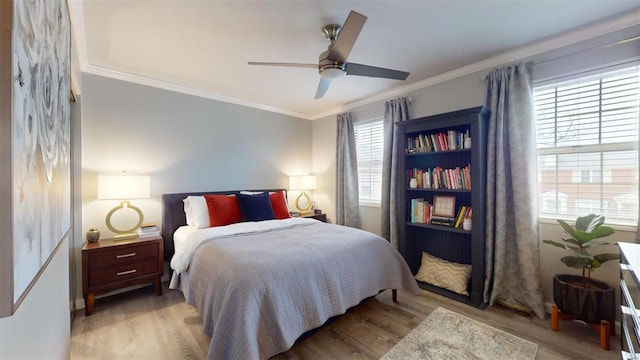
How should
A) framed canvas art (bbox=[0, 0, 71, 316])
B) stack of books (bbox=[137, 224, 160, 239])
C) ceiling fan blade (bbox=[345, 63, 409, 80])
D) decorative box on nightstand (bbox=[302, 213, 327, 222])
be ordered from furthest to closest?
decorative box on nightstand (bbox=[302, 213, 327, 222]), stack of books (bbox=[137, 224, 160, 239]), ceiling fan blade (bbox=[345, 63, 409, 80]), framed canvas art (bbox=[0, 0, 71, 316])

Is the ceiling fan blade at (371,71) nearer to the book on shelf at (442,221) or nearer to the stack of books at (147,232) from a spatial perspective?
the book on shelf at (442,221)

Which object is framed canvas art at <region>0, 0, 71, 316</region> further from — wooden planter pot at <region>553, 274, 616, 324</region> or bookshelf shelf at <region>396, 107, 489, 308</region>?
wooden planter pot at <region>553, 274, 616, 324</region>

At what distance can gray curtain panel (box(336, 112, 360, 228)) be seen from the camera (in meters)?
4.11

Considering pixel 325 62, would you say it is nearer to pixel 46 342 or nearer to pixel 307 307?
pixel 307 307

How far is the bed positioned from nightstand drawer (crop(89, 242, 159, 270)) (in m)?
0.27

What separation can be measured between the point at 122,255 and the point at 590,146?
14.6 ft

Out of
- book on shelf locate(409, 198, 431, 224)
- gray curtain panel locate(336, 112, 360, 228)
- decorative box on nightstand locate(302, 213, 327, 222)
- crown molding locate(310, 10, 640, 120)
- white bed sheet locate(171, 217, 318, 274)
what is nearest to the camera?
crown molding locate(310, 10, 640, 120)

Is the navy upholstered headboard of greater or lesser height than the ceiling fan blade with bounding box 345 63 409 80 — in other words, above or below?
below

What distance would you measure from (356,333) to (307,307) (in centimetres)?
65

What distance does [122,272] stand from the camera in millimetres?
2598

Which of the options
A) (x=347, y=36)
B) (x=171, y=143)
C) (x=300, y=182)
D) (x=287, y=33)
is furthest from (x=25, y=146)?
(x=300, y=182)

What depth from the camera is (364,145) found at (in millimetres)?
4148

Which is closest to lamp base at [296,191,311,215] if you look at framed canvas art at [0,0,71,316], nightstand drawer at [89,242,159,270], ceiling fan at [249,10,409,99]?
nightstand drawer at [89,242,159,270]

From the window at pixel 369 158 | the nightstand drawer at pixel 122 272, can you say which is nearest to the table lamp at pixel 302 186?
the window at pixel 369 158
